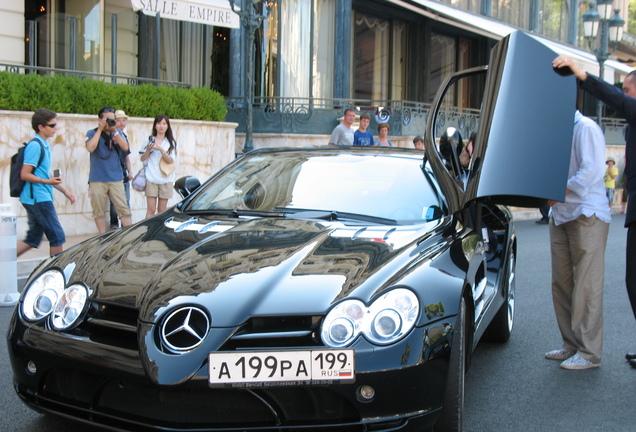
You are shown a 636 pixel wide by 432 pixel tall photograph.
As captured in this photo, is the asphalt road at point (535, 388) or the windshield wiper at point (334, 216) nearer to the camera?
the asphalt road at point (535, 388)

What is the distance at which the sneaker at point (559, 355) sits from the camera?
5406 millimetres

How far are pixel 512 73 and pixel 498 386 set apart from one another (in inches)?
72.0

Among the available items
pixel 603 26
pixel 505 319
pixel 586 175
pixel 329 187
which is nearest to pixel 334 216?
→ pixel 329 187

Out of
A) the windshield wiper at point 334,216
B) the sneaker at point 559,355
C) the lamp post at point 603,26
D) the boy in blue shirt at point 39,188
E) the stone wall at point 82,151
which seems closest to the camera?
the windshield wiper at point 334,216

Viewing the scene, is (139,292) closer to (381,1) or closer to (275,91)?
(275,91)

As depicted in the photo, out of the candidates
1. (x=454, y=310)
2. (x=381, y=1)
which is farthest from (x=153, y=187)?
(x=381, y=1)

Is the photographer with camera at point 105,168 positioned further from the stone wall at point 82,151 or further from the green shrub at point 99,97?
the green shrub at point 99,97

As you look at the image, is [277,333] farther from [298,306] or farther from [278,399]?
[278,399]

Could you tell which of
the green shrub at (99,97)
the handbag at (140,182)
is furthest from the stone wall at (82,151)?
the handbag at (140,182)

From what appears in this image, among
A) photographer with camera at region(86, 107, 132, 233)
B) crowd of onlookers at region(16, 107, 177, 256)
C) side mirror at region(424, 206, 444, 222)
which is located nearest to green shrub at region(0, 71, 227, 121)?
crowd of onlookers at region(16, 107, 177, 256)

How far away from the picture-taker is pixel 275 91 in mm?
19594

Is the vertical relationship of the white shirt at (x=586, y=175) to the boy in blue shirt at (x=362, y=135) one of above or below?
below

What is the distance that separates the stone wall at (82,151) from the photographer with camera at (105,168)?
1.71 m

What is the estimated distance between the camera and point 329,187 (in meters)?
4.75
